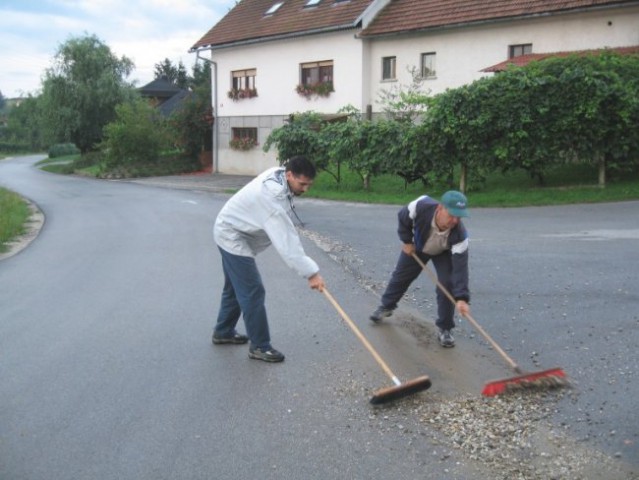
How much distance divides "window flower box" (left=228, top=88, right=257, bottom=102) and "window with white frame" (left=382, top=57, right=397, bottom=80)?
7.48 m

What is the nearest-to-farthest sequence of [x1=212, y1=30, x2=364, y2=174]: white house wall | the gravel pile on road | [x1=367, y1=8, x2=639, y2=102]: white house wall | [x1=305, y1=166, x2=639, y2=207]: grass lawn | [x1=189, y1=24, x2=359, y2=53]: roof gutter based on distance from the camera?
the gravel pile on road, [x1=305, y1=166, x2=639, y2=207]: grass lawn, [x1=367, y1=8, x2=639, y2=102]: white house wall, [x1=189, y1=24, x2=359, y2=53]: roof gutter, [x1=212, y1=30, x2=364, y2=174]: white house wall

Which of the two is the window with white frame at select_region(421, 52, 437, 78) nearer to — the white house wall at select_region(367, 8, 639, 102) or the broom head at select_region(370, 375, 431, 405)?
the white house wall at select_region(367, 8, 639, 102)

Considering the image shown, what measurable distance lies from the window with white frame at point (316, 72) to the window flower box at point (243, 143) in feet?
13.9

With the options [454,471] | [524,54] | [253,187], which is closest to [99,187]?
[524,54]

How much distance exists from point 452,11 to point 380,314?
19.4m

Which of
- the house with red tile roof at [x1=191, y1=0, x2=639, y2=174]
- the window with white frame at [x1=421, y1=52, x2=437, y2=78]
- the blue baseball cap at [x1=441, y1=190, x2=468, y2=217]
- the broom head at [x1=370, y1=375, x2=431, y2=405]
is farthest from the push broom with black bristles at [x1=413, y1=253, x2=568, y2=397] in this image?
the window with white frame at [x1=421, y1=52, x2=437, y2=78]

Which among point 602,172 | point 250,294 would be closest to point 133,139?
point 602,172

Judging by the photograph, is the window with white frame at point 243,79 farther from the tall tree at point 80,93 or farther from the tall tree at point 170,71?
the tall tree at point 170,71

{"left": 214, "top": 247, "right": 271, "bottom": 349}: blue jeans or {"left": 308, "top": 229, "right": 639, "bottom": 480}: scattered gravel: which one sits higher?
{"left": 214, "top": 247, "right": 271, "bottom": 349}: blue jeans

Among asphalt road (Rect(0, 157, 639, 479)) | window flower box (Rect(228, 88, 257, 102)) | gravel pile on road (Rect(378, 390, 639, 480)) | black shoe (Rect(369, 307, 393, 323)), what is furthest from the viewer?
window flower box (Rect(228, 88, 257, 102))

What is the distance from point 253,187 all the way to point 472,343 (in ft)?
8.02

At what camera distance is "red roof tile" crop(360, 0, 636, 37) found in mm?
20266

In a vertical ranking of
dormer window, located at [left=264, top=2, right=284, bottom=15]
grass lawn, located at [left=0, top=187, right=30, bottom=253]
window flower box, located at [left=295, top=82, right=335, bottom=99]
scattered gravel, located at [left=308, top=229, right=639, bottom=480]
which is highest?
dormer window, located at [left=264, top=2, right=284, bottom=15]

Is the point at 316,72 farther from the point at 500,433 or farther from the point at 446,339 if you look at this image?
the point at 500,433
